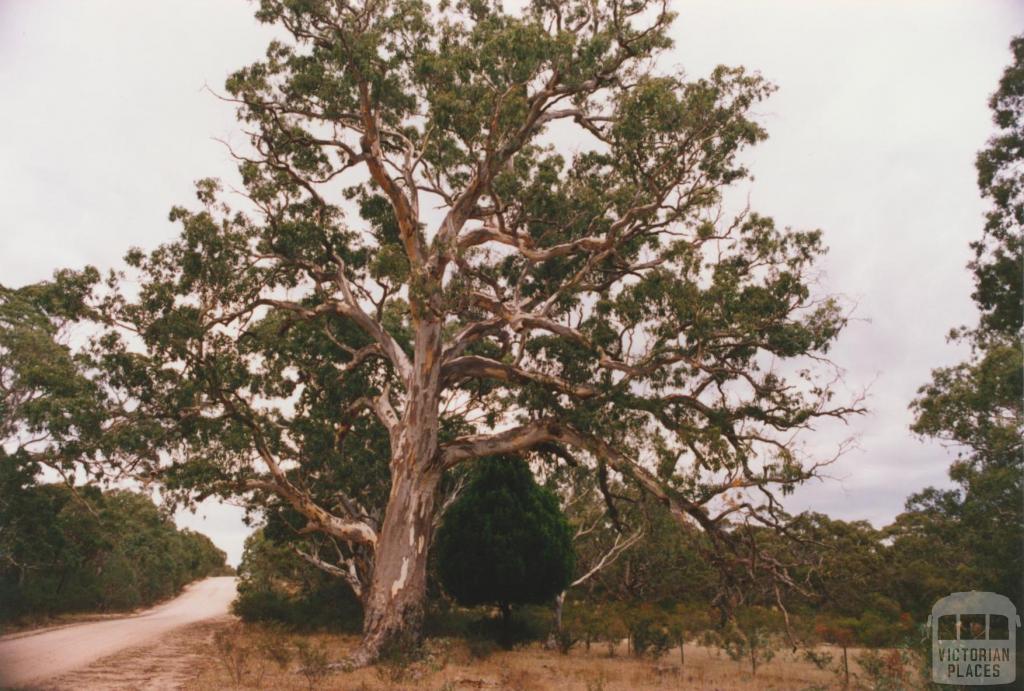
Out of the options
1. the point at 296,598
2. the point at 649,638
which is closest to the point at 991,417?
the point at 649,638

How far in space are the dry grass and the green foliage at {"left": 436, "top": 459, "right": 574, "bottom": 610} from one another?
1757 millimetres

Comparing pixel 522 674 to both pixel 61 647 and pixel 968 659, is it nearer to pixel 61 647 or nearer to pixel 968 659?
pixel 968 659

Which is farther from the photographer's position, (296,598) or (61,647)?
(296,598)

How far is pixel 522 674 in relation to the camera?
13.4m

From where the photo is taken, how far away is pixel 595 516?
31125 millimetres

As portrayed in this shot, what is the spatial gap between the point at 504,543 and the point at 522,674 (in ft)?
18.5

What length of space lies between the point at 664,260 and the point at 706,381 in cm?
318

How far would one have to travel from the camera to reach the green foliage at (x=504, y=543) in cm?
1897

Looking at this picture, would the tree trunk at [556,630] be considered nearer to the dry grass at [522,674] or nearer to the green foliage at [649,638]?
the dry grass at [522,674]

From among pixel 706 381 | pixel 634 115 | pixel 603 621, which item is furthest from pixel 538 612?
pixel 634 115

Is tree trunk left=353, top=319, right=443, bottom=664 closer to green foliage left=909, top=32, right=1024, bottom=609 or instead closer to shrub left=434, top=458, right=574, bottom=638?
shrub left=434, top=458, right=574, bottom=638

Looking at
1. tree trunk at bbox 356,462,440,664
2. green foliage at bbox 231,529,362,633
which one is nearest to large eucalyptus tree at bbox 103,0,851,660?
tree trunk at bbox 356,462,440,664

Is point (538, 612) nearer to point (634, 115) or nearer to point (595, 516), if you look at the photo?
point (595, 516)

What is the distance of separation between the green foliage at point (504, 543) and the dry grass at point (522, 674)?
1.76 meters
